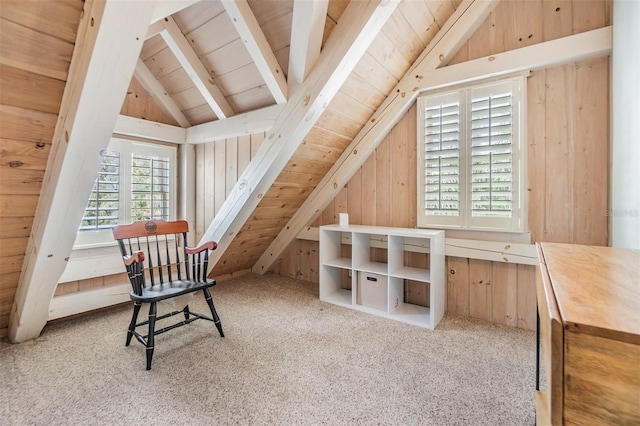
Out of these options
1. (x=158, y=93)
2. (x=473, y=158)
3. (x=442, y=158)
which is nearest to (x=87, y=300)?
(x=158, y=93)

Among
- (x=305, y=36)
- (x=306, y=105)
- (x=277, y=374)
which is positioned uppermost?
(x=305, y=36)

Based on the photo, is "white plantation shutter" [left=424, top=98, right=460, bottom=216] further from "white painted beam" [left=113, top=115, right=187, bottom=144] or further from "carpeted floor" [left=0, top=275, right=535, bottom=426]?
"white painted beam" [left=113, top=115, right=187, bottom=144]

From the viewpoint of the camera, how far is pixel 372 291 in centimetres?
260

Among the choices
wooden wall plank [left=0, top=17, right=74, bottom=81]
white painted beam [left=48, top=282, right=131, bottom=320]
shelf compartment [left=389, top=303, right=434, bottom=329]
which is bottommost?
shelf compartment [left=389, top=303, right=434, bottom=329]

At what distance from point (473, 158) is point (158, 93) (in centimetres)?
294

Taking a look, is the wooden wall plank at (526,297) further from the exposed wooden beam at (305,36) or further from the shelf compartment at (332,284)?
the exposed wooden beam at (305,36)

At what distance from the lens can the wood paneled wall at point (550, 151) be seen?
6.37 feet

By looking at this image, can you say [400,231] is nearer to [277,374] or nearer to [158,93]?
[277,374]

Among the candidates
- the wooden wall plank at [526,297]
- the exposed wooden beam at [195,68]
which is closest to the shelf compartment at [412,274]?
the wooden wall plank at [526,297]

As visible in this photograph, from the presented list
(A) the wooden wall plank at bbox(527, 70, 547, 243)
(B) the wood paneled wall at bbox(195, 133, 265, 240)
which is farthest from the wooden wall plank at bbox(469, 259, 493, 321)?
(B) the wood paneled wall at bbox(195, 133, 265, 240)

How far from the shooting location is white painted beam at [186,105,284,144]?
2.30 metres

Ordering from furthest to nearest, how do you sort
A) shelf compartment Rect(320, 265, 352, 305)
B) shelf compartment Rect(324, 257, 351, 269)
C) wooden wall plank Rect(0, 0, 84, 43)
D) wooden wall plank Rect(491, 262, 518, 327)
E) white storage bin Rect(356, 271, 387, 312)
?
1. shelf compartment Rect(320, 265, 352, 305)
2. shelf compartment Rect(324, 257, 351, 269)
3. white storage bin Rect(356, 271, 387, 312)
4. wooden wall plank Rect(491, 262, 518, 327)
5. wooden wall plank Rect(0, 0, 84, 43)

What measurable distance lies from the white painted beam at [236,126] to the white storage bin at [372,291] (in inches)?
60.7

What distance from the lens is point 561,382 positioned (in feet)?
1.81
